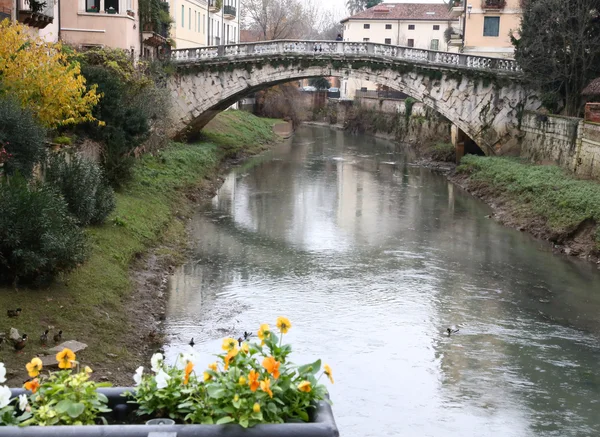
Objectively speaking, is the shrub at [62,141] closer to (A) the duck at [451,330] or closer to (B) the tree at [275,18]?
(A) the duck at [451,330]

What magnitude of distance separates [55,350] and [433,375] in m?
5.65

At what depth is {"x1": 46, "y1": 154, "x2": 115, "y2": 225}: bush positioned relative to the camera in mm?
16734

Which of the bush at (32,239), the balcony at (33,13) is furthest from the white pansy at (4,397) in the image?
the balcony at (33,13)

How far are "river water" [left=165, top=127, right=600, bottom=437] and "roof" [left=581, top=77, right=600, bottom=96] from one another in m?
5.25

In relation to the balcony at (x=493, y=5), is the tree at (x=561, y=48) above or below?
below

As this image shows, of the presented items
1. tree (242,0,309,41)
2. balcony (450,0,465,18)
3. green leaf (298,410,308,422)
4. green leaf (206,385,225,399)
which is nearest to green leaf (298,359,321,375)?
green leaf (298,410,308,422)

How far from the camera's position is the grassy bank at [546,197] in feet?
69.6

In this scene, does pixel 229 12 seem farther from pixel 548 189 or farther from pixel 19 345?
pixel 19 345

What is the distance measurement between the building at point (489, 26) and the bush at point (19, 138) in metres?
28.9

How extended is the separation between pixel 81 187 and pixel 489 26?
28.6 meters

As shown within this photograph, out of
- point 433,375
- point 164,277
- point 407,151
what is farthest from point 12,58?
point 407,151

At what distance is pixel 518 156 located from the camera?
3353 cm

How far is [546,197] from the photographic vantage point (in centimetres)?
2411

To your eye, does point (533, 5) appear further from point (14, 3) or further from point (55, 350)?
point (55, 350)
